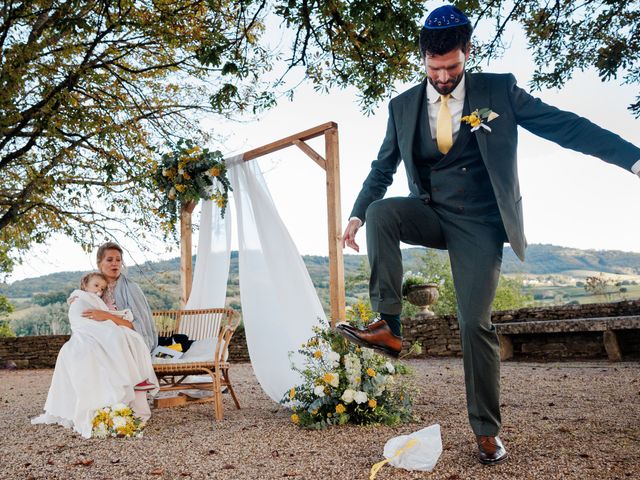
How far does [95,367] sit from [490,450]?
2938mm

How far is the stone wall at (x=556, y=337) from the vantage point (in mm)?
7605

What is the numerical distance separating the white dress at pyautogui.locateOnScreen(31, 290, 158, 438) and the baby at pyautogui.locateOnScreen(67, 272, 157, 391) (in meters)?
0.01

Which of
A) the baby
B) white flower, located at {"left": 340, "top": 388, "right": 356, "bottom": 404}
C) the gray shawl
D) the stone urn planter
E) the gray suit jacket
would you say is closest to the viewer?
the gray suit jacket

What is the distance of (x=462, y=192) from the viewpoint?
2.50 meters

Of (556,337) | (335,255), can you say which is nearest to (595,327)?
(556,337)

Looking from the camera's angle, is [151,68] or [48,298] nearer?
[151,68]

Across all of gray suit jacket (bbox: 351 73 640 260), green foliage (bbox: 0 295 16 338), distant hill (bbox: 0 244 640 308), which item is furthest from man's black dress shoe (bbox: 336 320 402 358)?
green foliage (bbox: 0 295 16 338)

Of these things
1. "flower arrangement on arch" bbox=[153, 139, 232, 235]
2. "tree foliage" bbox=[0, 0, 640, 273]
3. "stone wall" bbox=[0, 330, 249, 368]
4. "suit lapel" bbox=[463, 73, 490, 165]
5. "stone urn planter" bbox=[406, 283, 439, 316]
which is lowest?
"stone wall" bbox=[0, 330, 249, 368]

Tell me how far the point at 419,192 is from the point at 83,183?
7388 mm

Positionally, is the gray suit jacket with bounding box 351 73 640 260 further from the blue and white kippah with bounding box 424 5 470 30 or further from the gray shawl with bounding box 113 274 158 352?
the gray shawl with bounding box 113 274 158 352

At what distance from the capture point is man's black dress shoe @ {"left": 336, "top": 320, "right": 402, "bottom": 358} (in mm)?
2344

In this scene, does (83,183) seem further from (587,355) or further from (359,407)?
(587,355)

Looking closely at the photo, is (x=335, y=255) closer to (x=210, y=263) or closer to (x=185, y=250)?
(x=210, y=263)

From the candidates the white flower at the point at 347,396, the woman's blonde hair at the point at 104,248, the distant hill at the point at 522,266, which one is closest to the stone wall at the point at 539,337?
the distant hill at the point at 522,266
